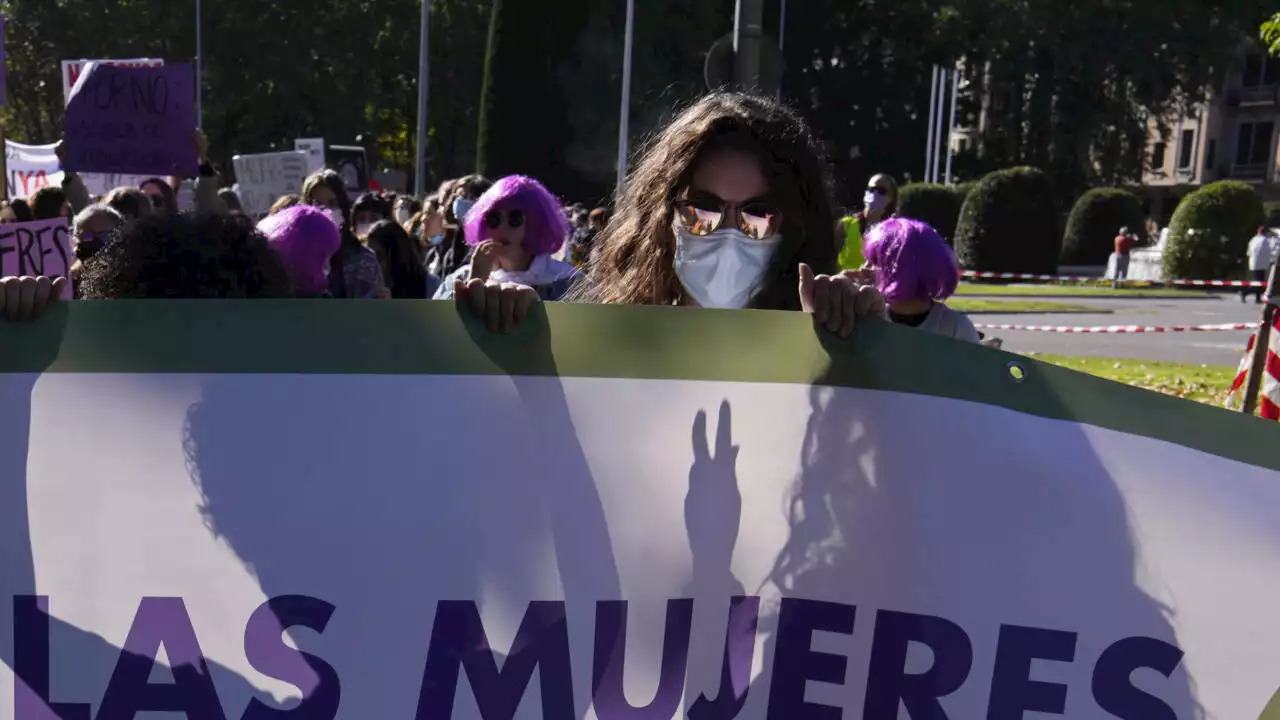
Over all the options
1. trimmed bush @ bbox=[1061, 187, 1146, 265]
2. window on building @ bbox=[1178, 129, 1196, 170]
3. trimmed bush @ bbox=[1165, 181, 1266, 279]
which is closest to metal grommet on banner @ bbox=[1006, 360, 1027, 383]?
trimmed bush @ bbox=[1165, 181, 1266, 279]

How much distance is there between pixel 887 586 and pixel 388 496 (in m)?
0.77

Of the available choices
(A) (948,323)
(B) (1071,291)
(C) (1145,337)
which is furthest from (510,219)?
(B) (1071,291)

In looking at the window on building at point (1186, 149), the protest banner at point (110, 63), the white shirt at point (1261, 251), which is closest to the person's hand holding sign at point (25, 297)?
the protest banner at point (110, 63)

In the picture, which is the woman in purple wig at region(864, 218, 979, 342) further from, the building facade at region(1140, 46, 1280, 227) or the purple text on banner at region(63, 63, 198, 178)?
the building facade at region(1140, 46, 1280, 227)

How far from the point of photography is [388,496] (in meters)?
2.09

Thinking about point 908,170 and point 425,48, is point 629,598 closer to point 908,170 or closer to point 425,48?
point 425,48

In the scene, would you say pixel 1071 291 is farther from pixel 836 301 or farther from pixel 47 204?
pixel 836 301

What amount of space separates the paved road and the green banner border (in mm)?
12158

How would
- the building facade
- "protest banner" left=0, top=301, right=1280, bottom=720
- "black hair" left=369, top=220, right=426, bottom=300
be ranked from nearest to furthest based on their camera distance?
"protest banner" left=0, top=301, right=1280, bottom=720 < "black hair" left=369, top=220, right=426, bottom=300 < the building facade

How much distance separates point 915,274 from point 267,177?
1168cm

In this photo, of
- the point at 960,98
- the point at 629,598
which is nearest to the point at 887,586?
the point at 629,598

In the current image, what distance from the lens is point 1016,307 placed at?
2131 centimetres

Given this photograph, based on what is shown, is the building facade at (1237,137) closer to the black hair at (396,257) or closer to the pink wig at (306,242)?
the black hair at (396,257)

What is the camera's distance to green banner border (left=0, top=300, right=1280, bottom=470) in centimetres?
211
